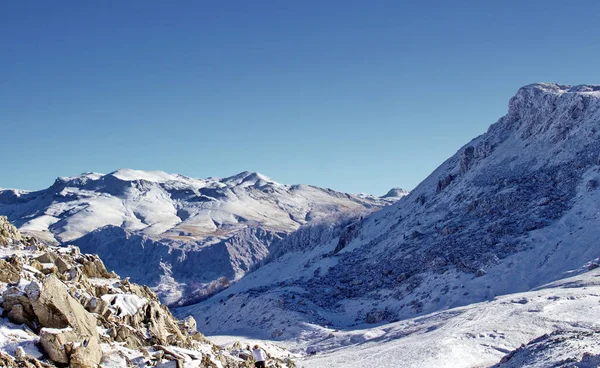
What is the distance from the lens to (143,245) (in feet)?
544

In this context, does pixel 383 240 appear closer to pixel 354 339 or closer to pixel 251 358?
pixel 354 339

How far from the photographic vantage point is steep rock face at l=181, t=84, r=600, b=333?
49.2 meters

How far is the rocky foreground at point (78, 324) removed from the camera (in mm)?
15672

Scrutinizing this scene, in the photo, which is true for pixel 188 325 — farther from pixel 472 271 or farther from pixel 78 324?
pixel 472 271

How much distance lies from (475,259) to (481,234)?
228 inches

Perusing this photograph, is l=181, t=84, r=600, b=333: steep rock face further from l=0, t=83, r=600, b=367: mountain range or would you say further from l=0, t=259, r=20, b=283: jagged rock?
l=0, t=259, r=20, b=283: jagged rock

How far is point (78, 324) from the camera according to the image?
Result: 17.2m

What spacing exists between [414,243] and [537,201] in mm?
13730

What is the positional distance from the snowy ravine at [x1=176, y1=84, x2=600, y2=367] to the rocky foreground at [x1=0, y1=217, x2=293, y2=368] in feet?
45.2

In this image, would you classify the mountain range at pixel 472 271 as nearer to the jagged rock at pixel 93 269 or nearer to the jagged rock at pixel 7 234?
the jagged rock at pixel 93 269

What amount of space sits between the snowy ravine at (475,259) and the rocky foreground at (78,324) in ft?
45.2

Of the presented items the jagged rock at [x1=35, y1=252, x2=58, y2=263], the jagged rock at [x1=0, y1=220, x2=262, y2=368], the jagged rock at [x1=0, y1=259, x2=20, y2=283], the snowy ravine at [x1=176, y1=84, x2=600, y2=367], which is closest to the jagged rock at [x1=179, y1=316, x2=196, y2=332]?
the jagged rock at [x1=0, y1=220, x2=262, y2=368]

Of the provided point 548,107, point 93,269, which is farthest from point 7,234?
point 548,107

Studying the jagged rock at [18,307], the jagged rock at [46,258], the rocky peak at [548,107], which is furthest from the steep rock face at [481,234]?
the jagged rock at [18,307]
